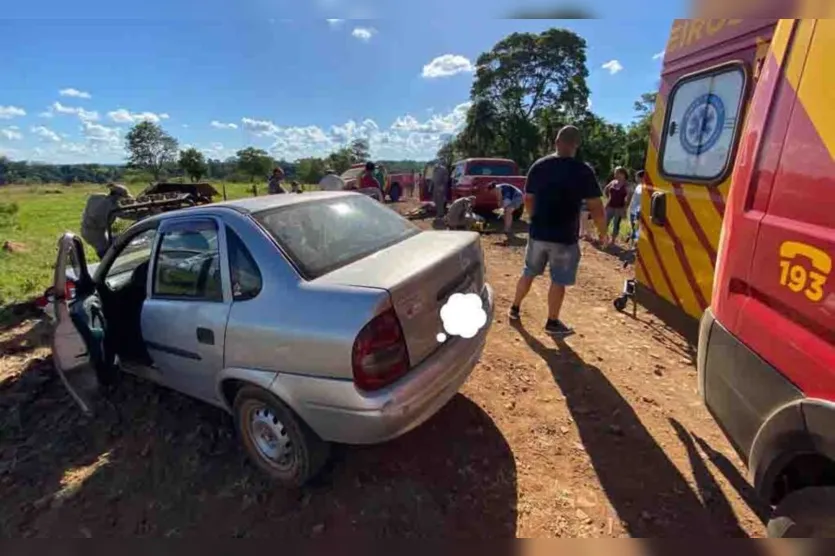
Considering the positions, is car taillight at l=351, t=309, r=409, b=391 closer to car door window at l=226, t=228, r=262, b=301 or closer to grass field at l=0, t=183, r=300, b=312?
car door window at l=226, t=228, r=262, b=301

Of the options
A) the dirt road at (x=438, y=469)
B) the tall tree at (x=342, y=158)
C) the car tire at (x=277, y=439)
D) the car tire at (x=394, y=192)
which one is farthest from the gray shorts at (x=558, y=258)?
the tall tree at (x=342, y=158)

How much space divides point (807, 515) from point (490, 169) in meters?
11.7

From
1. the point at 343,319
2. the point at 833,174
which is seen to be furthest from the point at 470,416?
the point at 833,174

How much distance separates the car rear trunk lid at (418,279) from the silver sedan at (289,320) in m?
0.01

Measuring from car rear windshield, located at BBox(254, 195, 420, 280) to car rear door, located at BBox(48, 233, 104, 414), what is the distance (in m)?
1.40

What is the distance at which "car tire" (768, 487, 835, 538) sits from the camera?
4.31 feet

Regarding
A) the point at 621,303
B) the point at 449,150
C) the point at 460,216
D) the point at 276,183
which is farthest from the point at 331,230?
the point at 449,150

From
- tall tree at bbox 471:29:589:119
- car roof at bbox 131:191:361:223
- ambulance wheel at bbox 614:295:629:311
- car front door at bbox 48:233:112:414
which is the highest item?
tall tree at bbox 471:29:589:119

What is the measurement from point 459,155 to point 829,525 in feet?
134

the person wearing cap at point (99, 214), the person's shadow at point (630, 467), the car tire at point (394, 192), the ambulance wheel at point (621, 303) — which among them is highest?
the person wearing cap at point (99, 214)

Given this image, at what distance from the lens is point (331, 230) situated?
277cm

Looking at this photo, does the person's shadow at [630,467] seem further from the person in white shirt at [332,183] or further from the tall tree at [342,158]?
the tall tree at [342,158]

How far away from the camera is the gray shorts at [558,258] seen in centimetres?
406

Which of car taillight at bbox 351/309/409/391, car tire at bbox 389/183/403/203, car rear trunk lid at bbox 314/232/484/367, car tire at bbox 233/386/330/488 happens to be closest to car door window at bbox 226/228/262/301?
car rear trunk lid at bbox 314/232/484/367
